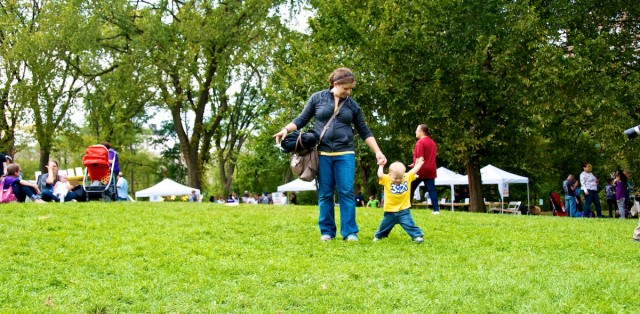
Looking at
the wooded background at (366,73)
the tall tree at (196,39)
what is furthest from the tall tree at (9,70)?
the tall tree at (196,39)

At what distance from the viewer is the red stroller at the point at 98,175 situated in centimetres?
1697

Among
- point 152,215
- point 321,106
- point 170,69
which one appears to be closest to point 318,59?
point 170,69

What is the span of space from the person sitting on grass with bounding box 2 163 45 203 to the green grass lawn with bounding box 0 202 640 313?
5.62 meters

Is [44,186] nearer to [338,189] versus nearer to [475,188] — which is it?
[338,189]

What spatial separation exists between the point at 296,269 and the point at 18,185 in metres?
11.5

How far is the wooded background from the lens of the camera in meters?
22.1

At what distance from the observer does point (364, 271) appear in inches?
263

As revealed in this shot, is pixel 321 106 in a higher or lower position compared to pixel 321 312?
→ higher

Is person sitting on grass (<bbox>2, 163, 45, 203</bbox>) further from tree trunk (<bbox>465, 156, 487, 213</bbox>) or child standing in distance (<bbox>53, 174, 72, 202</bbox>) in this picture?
tree trunk (<bbox>465, 156, 487, 213</bbox>)

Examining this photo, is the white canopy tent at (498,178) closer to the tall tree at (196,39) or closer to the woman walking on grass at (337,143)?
the tall tree at (196,39)

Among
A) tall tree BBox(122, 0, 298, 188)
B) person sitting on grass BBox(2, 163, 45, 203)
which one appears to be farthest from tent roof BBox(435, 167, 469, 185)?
person sitting on grass BBox(2, 163, 45, 203)

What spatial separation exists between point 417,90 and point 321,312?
1896 cm

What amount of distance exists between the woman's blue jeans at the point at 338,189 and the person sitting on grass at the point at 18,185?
9.44m

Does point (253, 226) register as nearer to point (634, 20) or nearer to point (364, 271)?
point (364, 271)
